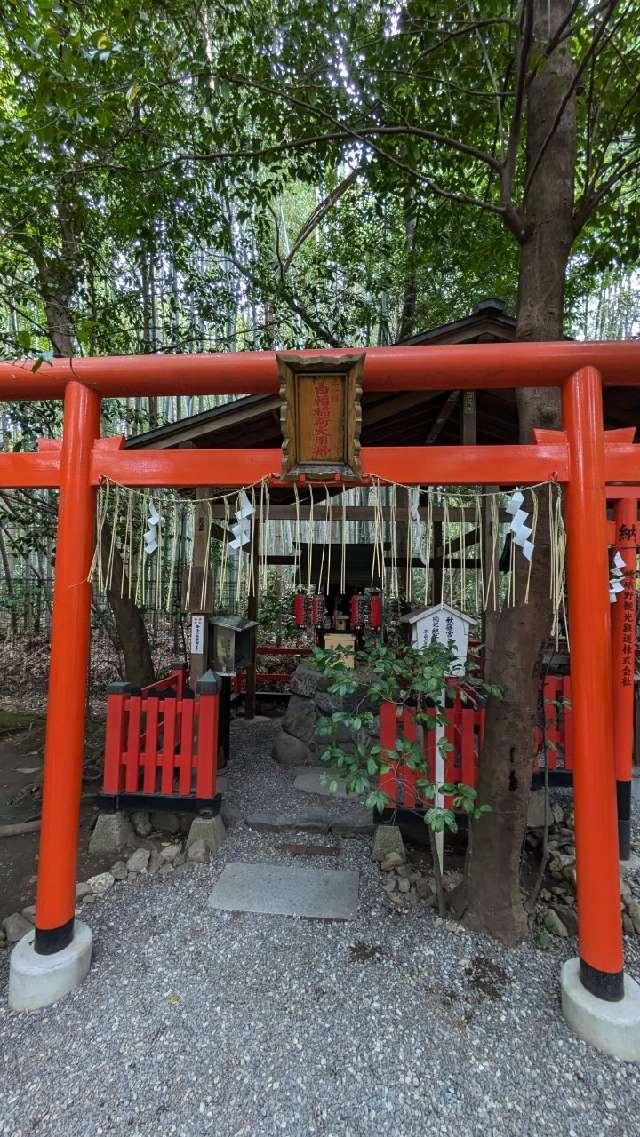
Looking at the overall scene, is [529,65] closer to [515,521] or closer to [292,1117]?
[515,521]

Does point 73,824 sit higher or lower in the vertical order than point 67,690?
lower

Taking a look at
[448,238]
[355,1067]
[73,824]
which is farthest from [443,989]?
[448,238]

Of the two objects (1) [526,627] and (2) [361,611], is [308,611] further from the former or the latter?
(1) [526,627]

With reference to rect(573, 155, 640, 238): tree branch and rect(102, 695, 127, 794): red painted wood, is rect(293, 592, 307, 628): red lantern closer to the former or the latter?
rect(102, 695, 127, 794): red painted wood

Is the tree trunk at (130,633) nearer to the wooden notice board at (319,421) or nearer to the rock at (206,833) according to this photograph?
the rock at (206,833)

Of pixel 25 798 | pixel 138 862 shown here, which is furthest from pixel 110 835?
pixel 25 798

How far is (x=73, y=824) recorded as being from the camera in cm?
249

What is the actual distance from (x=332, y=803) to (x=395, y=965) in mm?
1817

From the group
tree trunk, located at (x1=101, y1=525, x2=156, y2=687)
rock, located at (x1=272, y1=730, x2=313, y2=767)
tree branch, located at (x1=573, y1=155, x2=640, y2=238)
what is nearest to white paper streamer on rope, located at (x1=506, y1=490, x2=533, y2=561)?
tree branch, located at (x1=573, y1=155, x2=640, y2=238)

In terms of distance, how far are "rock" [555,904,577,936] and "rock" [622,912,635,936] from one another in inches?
11.3

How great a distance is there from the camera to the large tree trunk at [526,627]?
2574 millimetres

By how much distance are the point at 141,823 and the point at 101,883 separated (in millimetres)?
584

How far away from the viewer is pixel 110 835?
3.63 metres

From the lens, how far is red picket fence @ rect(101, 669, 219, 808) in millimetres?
3598
